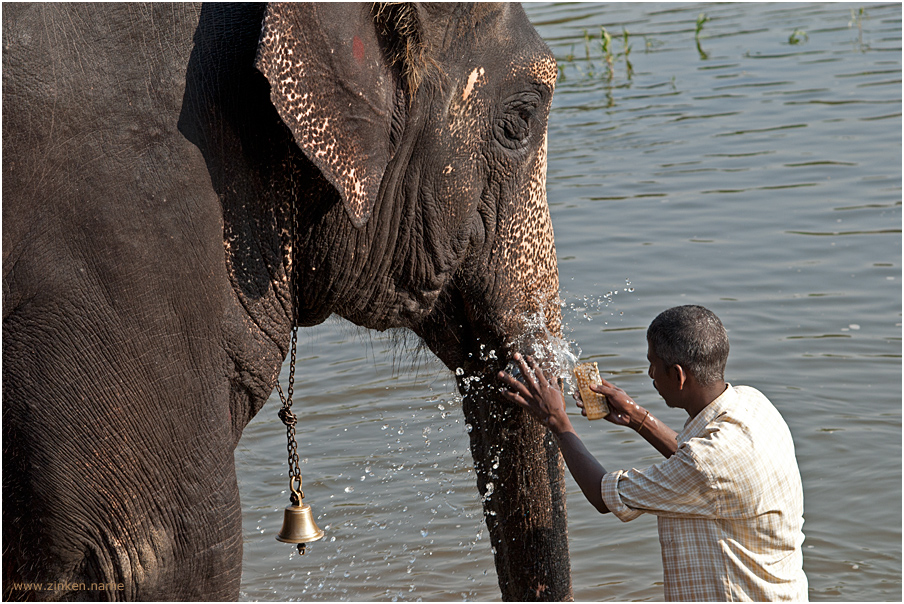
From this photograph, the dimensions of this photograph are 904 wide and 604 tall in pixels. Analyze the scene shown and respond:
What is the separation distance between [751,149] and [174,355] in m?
7.06

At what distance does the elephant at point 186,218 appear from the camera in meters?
2.16

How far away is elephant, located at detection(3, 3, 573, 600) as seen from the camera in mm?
2156

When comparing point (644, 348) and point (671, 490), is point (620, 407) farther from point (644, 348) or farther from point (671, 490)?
point (644, 348)

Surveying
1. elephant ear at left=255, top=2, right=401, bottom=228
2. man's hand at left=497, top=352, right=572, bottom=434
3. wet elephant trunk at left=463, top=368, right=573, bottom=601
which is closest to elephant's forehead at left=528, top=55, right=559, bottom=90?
elephant ear at left=255, top=2, right=401, bottom=228

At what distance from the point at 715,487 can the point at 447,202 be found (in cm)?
86

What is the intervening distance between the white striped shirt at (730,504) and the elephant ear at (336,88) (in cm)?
82

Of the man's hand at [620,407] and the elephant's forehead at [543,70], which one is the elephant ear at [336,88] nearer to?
the elephant's forehead at [543,70]

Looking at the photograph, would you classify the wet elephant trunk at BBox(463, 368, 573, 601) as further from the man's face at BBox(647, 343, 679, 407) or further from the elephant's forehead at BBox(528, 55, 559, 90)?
the elephant's forehead at BBox(528, 55, 559, 90)

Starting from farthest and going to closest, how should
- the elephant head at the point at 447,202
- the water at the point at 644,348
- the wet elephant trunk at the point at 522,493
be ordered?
the water at the point at 644,348
the wet elephant trunk at the point at 522,493
the elephant head at the point at 447,202

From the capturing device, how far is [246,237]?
2.39 m

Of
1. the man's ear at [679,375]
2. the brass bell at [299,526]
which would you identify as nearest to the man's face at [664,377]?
the man's ear at [679,375]

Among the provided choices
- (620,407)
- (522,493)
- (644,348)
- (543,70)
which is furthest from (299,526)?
(644,348)

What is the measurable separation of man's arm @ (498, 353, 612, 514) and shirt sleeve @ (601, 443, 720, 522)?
2.7 inches

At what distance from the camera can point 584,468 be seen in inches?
104
